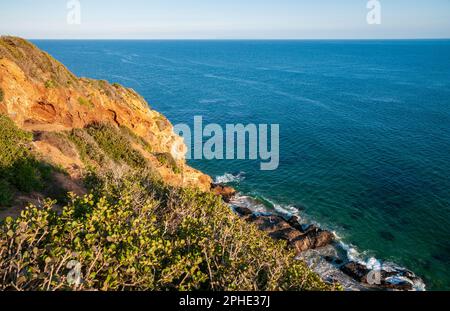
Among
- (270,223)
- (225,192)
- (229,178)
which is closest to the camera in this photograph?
(270,223)

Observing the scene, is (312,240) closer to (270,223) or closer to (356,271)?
(270,223)

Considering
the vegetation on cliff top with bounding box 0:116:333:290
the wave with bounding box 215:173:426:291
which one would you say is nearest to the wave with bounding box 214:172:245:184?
the wave with bounding box 215:173:426:291

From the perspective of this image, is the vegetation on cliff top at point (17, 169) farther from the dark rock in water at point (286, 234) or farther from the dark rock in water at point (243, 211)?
the dark rock in water at point (243, 211)

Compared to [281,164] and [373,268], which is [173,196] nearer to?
[373,268]

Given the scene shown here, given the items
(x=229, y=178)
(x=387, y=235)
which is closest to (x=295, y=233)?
(x=387, y=235)

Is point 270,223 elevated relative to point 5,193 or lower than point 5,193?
lower

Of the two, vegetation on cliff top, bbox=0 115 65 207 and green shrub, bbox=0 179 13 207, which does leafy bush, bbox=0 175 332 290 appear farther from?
vegetation on cliff top, bbox=0 115 65 207

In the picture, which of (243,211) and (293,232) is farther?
(243,211)
